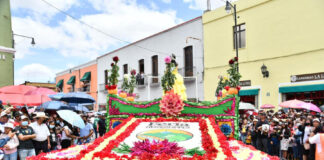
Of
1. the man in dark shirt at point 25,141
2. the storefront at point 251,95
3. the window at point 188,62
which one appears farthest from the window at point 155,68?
the man in dark shirt at point 25,141

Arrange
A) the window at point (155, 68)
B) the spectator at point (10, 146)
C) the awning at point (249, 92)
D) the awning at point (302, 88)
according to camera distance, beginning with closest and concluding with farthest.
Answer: the spectator at point (10, 146), the awning at point (302, 88), the awning at point (249, 92), the window at point (155, 68)

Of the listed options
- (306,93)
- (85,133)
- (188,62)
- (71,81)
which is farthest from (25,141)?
(71,81)

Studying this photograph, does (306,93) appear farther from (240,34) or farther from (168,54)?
(168,54)

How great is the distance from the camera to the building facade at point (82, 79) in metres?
33.8

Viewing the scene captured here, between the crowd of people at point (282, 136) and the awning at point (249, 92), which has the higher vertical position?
the awning at point (249, 92)

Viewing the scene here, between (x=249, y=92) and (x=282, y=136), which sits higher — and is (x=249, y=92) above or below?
above

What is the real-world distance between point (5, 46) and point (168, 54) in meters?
11.5

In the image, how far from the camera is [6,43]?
15.2 meters

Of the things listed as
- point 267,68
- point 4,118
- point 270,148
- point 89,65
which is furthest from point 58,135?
point 89,65

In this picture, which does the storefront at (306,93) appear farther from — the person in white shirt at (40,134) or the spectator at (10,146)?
the spectator at (10,146)

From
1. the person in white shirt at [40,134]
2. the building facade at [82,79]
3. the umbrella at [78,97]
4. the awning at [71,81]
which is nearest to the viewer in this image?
the person in white shirt at [40,134]

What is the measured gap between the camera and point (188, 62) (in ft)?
69.2

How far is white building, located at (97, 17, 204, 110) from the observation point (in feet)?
66.1

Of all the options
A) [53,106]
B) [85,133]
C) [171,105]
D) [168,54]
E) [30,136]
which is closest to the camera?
[171,105]
